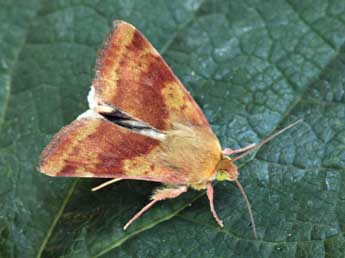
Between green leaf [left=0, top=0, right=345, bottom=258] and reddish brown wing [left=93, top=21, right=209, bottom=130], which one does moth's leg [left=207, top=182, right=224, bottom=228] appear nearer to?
green leaf [left=0, top=0, right=345, bottom=258]

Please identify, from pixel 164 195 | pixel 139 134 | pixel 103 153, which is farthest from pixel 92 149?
pixel 164 195

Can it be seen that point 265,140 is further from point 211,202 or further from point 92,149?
point 92,149

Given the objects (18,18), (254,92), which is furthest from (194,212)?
(18,18)

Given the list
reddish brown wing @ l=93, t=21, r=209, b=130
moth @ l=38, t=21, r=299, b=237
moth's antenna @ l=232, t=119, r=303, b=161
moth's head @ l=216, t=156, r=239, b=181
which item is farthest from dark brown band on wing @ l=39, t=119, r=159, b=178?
moth's antenna @ l=232, t=119, r=303, b=161

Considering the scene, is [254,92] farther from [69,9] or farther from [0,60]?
[0,60]

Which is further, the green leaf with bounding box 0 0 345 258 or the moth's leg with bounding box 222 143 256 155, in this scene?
the moth's leg with bounding box 222 143 256 155

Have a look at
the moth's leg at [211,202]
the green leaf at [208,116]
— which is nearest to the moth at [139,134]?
the moth's leg at [211,202]

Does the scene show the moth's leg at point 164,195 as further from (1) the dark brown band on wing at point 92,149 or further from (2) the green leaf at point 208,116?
(1) the dark brown band on wing at point 92,149
